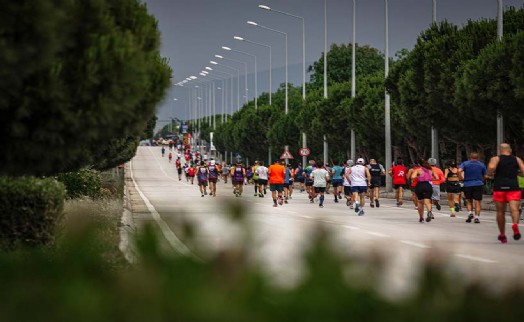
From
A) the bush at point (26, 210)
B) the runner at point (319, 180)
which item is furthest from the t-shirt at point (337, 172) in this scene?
the bush at point (26, 210)

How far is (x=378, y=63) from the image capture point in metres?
143

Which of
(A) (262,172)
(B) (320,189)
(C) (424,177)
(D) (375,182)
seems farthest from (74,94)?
(A) (262,172)

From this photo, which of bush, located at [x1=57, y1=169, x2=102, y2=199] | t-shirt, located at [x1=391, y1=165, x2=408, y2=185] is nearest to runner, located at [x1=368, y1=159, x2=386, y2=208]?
t-shirt, located at [x1=391, y1=165, x2=408, y2=185]

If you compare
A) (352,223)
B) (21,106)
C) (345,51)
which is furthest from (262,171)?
(345,51)

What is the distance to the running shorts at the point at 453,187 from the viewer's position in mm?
33281

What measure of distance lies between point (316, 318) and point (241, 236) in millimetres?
484

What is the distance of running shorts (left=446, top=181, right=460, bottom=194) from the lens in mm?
33281

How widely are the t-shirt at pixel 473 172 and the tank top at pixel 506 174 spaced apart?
6390 mm

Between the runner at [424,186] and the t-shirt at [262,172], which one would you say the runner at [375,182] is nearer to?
the t-shirt at [262,172]

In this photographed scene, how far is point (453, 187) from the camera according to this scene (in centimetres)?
3375

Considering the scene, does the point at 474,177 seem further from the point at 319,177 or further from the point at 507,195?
the point at 319,177

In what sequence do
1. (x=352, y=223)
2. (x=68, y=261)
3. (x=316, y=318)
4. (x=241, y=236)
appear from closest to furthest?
(x=316, y=318)
(x=241, y=236)
(x=68, y=261)
(x=352, y=223)

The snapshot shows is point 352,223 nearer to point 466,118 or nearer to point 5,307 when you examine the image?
point 466,118

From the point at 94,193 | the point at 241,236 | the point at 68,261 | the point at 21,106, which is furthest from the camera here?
the point at 94,193
